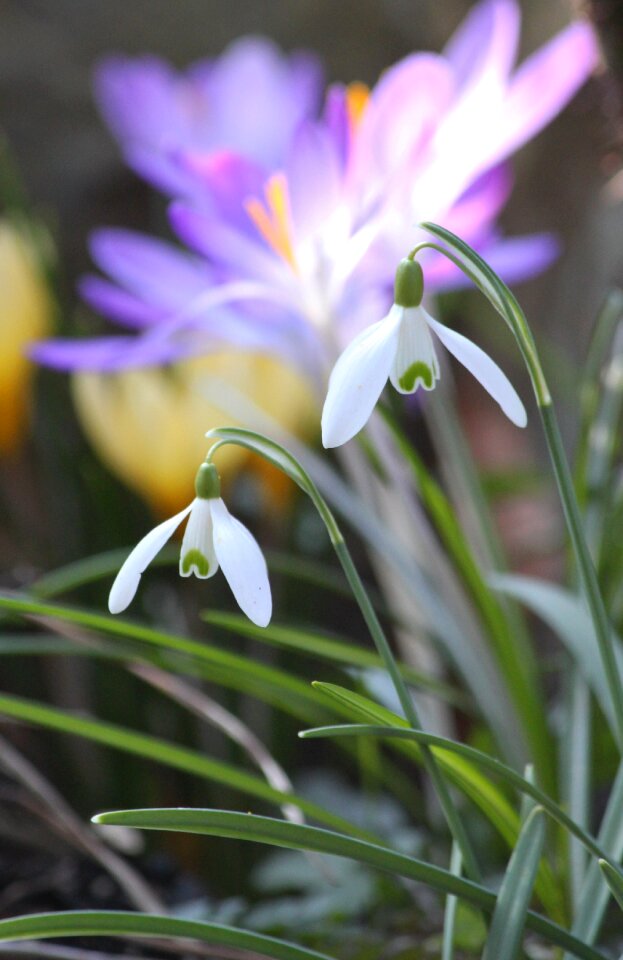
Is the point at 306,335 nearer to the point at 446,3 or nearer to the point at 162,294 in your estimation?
the point at 162,294

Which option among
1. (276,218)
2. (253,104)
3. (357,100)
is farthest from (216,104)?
(276,218)

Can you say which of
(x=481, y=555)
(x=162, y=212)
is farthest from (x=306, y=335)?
(x=162, y=212)

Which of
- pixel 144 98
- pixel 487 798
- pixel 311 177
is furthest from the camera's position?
pixel 144 98

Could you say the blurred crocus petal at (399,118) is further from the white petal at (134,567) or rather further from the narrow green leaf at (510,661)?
the white petal at (134,567)

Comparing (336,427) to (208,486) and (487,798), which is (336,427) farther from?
(487,798)

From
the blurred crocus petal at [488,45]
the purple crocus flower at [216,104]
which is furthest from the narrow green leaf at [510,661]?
the purple crocus flower at [216,104]

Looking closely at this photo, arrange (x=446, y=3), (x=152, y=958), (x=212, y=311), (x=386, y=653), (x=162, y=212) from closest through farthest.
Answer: (x=386, y=653) < (x=152, y=958) < (x=212, y=311) < (x=162, y=212) < (x=446, y=3)
